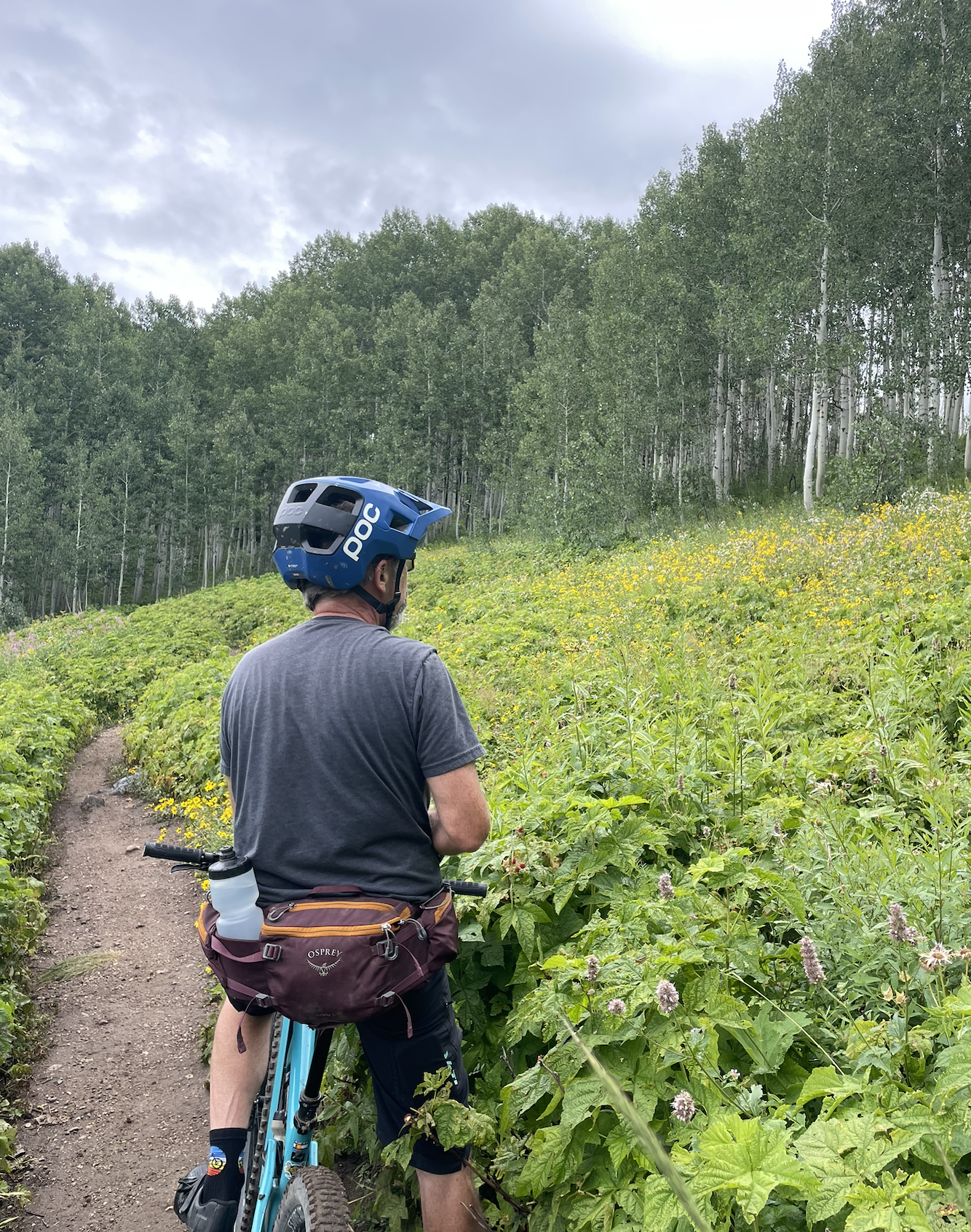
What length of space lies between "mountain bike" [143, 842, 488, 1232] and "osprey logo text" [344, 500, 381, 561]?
2.92 ft

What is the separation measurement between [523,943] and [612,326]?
1181 inches

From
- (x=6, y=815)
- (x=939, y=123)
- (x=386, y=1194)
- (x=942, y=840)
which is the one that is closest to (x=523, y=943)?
(x=386, y=1194)

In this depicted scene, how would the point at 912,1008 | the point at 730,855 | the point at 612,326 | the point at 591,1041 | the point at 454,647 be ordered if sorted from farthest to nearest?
the point at 612,326 → the point at 454,647 → the point at 730,855 → the point at 591,1041 → the point at 912,1008

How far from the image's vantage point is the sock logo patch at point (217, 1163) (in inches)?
83.8

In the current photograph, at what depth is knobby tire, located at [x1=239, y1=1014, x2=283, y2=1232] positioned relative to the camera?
2.11m

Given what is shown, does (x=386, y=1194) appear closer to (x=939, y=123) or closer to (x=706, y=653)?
(x=706, y=653)

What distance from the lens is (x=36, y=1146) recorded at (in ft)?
12.3

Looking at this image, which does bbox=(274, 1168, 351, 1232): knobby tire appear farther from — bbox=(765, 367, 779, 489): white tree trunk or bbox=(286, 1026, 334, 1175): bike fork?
bbox=(765, 367, 779, 489): white tree trunk

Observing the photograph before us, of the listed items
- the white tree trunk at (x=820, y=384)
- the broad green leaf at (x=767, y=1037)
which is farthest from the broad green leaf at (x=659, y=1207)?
the white tree trunk at (x=820, y=384)

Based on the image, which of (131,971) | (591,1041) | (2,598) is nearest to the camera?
(591,1041)

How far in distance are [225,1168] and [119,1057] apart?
2.97m

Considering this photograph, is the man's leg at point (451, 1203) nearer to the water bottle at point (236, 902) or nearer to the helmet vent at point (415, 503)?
the water bottle at point (236, 902)

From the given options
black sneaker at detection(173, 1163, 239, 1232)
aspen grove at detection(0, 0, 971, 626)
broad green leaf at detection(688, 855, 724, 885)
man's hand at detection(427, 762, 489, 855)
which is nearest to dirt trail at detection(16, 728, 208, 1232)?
black sneaker at detection(173, 1163, 239, 1232)

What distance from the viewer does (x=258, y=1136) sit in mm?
2234
